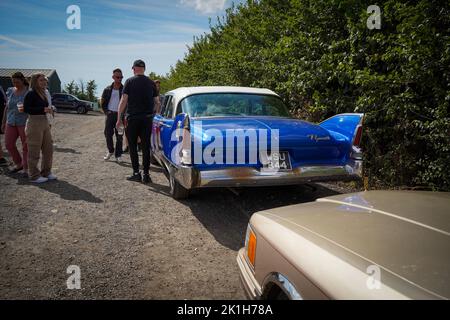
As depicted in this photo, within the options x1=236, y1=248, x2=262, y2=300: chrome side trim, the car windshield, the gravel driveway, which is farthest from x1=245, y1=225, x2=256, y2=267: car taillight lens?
the car windshield

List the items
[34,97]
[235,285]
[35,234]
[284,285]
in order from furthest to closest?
1. [34,97]
2. [35,234]
3. [235,285]
4. [284,285]

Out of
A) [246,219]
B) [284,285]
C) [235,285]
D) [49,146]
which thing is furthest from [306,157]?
[49,146]

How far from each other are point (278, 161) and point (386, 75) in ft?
8.08

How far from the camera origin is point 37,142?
5000 millimetres

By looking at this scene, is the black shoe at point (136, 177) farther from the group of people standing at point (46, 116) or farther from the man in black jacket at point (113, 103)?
the man in black jacket at point (113, 103)

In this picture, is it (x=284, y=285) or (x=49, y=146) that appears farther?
(x=49, y=146)

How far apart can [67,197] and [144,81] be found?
84.3 inches

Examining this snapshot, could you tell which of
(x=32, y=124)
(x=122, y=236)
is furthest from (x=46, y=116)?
(x=122, y=236)

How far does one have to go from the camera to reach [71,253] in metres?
2.91

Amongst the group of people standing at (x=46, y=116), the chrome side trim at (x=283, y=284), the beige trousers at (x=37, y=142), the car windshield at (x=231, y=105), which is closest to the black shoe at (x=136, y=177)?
the group of people standing at (x=46, y=116)

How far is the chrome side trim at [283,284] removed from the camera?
1.35 metres

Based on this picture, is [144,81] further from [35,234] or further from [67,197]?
[35,234]

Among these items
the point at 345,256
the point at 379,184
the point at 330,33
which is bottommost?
the point at 379,184

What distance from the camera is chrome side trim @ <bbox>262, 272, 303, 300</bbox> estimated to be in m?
1.35
